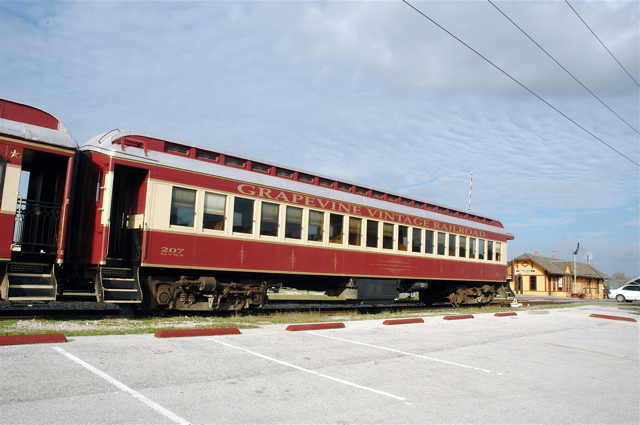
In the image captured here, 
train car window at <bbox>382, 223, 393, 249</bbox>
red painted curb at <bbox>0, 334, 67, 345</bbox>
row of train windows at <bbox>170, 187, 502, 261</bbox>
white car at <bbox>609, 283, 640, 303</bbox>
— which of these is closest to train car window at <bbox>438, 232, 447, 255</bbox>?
row of train windows at <bbox>170, 187, 502, 261</bbox>

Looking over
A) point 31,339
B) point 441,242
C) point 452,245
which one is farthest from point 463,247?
point 31,339

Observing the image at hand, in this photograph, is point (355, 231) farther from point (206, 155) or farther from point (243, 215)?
point (206, 155)

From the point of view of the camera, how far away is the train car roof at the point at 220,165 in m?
10.6

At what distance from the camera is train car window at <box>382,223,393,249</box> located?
1647cm

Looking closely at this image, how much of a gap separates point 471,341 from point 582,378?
290 centimetres

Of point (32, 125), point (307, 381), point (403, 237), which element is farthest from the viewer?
point (403, 237)

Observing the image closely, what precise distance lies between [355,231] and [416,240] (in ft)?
11.6

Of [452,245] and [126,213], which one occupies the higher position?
[452,245]

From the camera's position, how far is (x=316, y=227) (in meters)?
14.1

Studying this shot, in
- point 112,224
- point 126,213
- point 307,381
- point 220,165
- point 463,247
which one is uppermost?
point 220,165

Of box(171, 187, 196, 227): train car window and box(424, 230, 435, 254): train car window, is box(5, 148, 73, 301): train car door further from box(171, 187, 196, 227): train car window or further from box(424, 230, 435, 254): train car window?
box(424, 230, 435, 254): train car window

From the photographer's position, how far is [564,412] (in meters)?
5.54

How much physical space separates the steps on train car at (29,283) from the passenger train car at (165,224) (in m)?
0.02

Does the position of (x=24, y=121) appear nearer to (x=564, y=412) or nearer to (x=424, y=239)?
(x=564, y=412)
